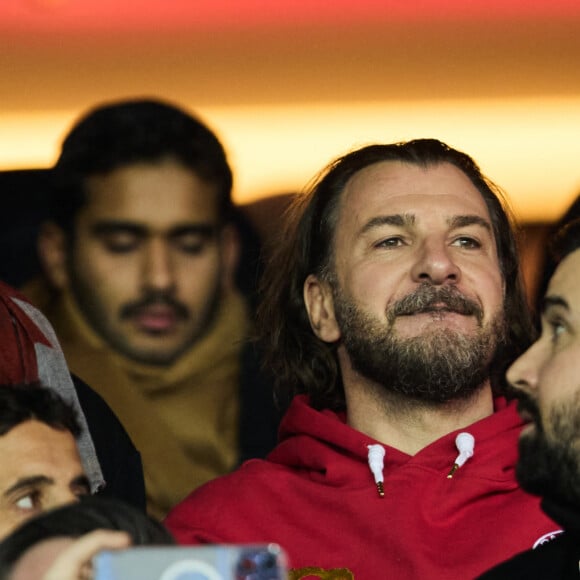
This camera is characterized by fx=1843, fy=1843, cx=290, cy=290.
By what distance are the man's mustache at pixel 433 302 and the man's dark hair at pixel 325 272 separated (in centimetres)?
24

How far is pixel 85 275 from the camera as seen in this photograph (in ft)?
13.4

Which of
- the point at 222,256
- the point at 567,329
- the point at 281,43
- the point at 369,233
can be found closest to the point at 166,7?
the point at 281,43

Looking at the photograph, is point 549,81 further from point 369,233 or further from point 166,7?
point 369,233

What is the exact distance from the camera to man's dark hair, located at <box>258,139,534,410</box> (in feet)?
11.3

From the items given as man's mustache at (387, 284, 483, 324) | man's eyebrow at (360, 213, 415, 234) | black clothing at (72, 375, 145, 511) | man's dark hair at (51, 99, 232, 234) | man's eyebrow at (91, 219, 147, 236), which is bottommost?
black clothing at (72, 375, 145, 511)

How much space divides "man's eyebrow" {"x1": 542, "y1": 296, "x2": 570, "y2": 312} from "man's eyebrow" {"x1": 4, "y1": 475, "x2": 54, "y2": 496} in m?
0.74

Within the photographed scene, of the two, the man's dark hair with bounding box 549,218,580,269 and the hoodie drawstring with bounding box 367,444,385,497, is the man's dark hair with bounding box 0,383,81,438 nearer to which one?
the hoodie drawstring with bounding box 367,444,385,497

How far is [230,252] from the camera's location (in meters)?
4.20

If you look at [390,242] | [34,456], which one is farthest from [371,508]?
[34,456]

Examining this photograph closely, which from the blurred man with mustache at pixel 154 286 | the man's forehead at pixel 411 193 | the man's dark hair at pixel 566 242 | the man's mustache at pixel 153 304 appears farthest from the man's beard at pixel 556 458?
the man's mustache at pixel 153 304

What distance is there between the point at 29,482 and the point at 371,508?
0.73 metres

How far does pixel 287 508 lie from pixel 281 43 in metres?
1.56

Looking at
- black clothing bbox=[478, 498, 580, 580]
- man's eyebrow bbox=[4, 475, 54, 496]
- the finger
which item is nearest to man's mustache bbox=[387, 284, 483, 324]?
black clothing bbox=[478, 498, 580, 580]

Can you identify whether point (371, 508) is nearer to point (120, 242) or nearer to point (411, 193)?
point (411, 193)
